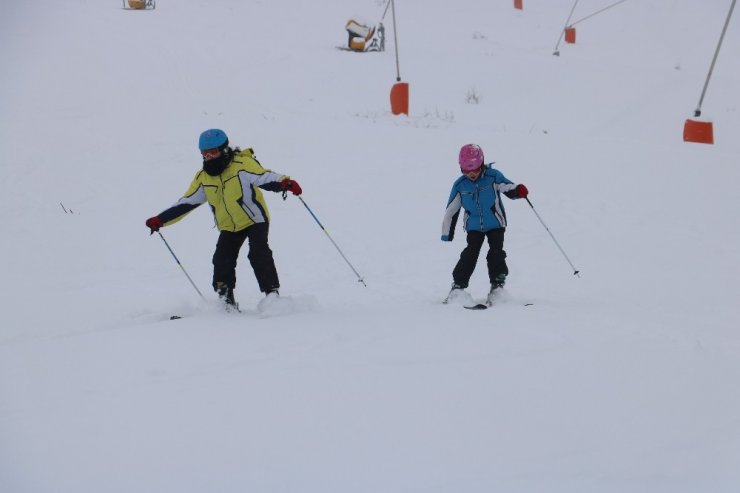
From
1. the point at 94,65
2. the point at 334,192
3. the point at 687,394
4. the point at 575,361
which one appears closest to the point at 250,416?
the point at 575,361

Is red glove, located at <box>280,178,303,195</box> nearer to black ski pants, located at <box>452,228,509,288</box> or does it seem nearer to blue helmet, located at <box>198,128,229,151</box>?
blue helmet, located at <box>198,128,229,151</box>

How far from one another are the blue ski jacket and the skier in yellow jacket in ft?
4.50

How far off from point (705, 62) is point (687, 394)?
18.0 meters

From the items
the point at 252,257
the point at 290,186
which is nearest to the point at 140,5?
the point at 252,257

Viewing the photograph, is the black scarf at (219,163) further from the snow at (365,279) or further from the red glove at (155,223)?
the snow at (365,279)

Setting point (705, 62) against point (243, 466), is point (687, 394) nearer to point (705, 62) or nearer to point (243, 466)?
point (243, 466)

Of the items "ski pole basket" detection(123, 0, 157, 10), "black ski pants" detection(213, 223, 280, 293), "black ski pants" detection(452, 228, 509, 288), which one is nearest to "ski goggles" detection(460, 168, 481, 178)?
"black ski pants" detection(452, 228, 509, 288)

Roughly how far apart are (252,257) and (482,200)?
190cm

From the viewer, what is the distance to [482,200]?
235 inches

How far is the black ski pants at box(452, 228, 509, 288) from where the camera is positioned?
6047 millimetres

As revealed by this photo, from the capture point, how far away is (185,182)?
10.1 meters

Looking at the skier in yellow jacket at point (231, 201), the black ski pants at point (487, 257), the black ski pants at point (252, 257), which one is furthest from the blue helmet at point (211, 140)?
the black ski pants at point (487, 257)

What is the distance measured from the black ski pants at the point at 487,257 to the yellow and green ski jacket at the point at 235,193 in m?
1.66

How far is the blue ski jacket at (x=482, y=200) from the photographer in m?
5.94
